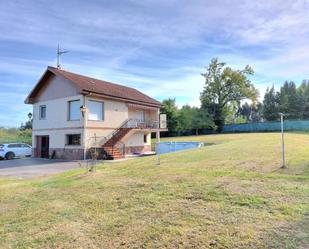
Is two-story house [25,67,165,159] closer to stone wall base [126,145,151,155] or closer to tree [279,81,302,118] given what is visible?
stone wall base [126,145,151,155]

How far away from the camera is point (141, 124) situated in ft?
94.6

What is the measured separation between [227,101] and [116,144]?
42323 mm

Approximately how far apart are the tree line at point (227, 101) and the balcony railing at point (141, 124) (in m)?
24.9

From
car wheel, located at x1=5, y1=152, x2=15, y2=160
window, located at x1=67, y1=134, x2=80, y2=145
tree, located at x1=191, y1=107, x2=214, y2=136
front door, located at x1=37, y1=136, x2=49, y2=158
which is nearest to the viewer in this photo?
window, located at x1=67, y1=134, x2=80, y2=145

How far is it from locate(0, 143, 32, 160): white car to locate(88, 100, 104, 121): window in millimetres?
9085

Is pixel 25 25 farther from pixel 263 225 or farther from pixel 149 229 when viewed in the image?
pixel 263 225

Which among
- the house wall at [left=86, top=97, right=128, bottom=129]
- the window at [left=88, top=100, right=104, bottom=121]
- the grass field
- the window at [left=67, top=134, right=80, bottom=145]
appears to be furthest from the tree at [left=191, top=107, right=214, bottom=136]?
the grass field

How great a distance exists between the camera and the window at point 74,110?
2339cm

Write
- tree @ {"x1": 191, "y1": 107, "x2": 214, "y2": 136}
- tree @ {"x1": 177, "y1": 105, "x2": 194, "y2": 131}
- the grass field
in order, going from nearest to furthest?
the grass field < tree @ {"x1": 177, "y1": 105, "x2": 194, "y2": 131} < tree @ {"x1": 191, "y1": 107, "x2": 214, "y2": 136}

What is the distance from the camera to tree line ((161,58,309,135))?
55.7 meters

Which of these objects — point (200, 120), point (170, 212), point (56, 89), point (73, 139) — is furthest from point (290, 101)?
point (170, 212)

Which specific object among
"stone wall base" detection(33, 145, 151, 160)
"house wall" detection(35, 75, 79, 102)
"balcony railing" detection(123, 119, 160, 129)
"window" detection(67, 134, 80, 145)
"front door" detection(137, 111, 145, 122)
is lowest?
"stone wall base" detection(33, 145, 151, 160)

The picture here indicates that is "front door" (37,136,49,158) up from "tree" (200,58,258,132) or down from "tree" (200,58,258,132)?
down

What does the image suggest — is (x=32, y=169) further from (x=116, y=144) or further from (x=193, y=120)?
(x=193, y=120)
